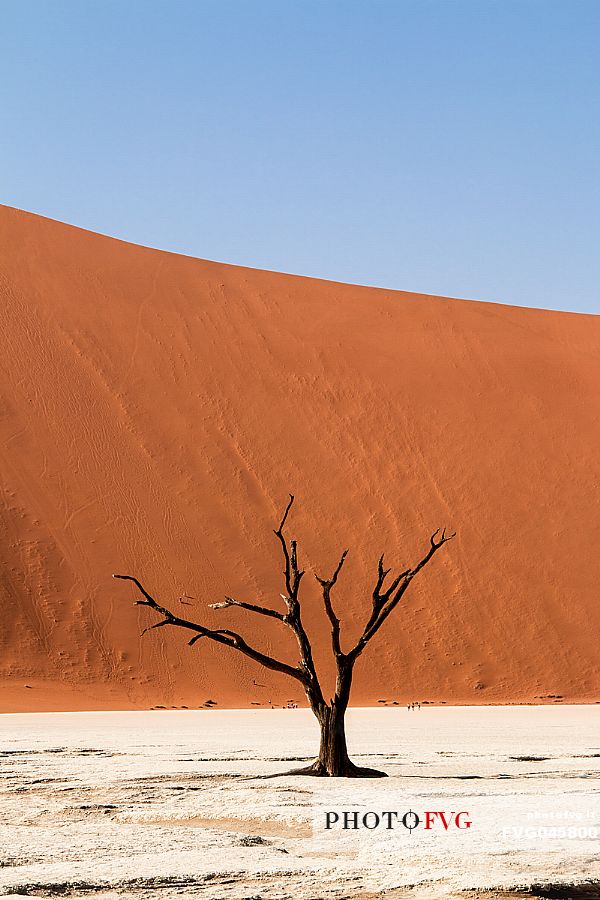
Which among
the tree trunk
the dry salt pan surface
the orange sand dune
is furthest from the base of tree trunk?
the orange sand dune

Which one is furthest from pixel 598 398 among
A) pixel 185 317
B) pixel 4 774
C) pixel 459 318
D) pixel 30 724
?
pixel 4 774

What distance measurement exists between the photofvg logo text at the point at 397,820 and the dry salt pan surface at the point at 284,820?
39mm

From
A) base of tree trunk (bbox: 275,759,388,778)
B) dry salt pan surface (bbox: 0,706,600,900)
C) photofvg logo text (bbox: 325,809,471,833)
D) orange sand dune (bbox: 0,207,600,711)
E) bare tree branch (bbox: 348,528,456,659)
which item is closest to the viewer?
dry salt pan surface (bbox: 0,706,600,900)

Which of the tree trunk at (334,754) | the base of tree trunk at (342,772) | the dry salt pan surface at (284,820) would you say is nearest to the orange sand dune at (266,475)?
the dry salt pan surface at (284,820)

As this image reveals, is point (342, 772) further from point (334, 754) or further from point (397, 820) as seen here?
point (397, 820)

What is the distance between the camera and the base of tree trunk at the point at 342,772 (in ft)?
38.1

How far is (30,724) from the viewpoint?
72.3 feet

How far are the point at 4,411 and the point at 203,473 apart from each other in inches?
248

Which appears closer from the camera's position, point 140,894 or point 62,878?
point 140,894

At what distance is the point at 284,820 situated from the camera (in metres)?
8.54

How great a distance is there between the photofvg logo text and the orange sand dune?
1968 centimetres

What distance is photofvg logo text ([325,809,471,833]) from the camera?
7.94 metres

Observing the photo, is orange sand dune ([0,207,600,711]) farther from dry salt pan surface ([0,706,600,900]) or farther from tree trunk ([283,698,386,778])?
tree trunk ([283,698,386,778])

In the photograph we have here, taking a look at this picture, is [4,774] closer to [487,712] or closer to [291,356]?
[487,712]
